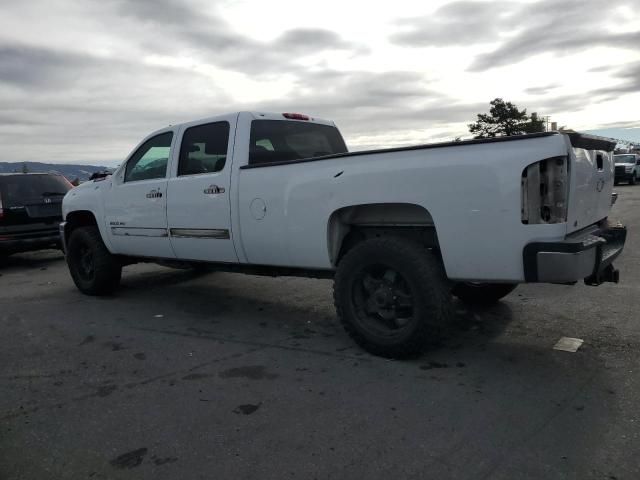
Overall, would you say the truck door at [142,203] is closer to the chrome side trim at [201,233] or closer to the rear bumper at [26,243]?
the chrome side trim at [201,233]

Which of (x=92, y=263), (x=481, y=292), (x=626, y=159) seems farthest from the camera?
(x=626, y=159)

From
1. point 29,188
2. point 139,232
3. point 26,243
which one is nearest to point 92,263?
point 139,232

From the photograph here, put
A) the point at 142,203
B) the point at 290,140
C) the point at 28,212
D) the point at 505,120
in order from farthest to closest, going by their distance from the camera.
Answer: the point at 505,120, the point at 28,212, the point at 142,203, the point at 290,140

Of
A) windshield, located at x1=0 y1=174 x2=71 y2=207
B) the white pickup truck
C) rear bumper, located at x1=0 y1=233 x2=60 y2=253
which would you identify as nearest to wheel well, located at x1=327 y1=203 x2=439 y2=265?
the white pickup truck

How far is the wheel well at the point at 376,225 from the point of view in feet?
13.1

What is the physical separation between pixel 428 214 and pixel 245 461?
2098mm

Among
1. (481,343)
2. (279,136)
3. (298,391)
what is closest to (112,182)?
(279,136)

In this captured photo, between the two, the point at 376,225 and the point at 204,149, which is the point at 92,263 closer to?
the point at 204,149

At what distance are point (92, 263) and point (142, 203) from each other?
135 cm

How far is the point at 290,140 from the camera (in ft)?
17.9

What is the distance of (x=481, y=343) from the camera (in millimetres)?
4301

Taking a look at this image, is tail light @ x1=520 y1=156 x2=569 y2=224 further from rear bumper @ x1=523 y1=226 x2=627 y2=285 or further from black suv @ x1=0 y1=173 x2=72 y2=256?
black suv @ x1=0 y1=173 x2=72 y2=256

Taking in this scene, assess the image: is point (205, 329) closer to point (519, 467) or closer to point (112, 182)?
point (112, 182)

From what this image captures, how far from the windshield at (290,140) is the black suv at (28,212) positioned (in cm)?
577
